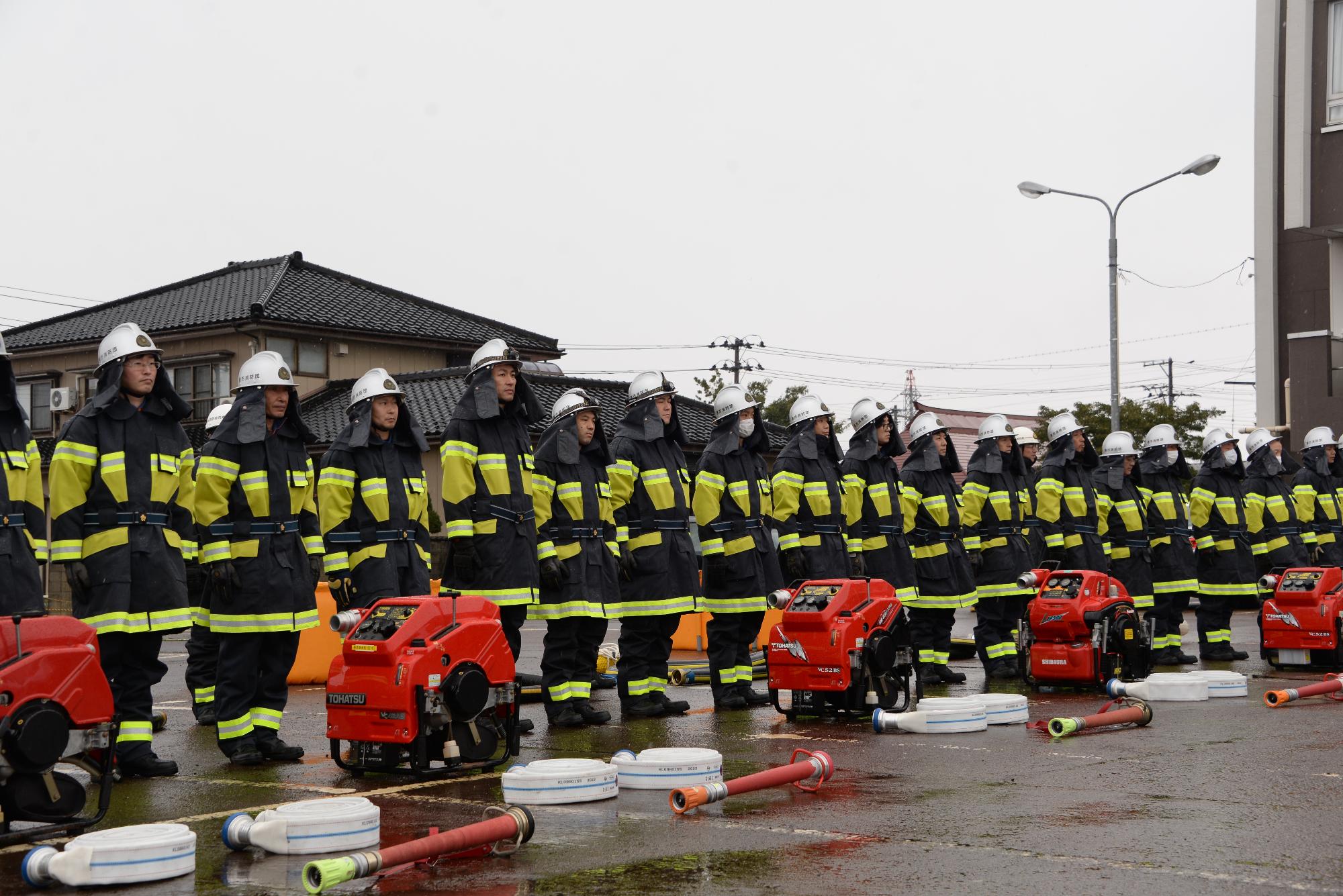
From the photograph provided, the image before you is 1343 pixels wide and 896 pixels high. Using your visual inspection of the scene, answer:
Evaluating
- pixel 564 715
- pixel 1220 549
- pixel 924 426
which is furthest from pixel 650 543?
pixel 1220 549

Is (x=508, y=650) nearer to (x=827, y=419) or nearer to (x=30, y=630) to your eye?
(x=30, y=630)

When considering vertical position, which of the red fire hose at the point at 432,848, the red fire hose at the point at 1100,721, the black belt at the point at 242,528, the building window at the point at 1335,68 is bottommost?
the red fire hose at the point at 1100,721

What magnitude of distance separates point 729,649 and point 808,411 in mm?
2459

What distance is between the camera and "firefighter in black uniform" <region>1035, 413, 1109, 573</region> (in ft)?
51.7

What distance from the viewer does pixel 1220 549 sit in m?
16.9

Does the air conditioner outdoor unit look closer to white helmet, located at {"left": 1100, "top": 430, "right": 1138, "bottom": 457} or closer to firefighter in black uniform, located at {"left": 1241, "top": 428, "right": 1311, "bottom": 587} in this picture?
white helmet, located at {"left": 1100, "top": 430, "right": 1138, "bottom": 457}

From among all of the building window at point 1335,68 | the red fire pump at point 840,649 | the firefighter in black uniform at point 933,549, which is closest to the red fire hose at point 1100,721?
the red fire pump at point 840,649

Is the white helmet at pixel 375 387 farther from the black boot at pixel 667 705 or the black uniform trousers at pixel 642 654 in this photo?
the black boot at pixel 667 705

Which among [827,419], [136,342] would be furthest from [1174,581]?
[136,342]

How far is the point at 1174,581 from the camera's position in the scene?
16812 mm

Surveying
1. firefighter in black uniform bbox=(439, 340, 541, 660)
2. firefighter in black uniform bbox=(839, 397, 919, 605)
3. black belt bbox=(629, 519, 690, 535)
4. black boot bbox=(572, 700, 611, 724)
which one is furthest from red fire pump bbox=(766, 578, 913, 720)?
firefighter in black uniform bbox=(839, 397, 919, 605)

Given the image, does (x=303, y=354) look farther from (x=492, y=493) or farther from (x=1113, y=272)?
(x=492, y=493)

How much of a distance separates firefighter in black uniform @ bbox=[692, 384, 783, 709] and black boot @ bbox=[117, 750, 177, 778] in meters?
4.71

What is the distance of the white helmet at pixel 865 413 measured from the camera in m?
14.0
